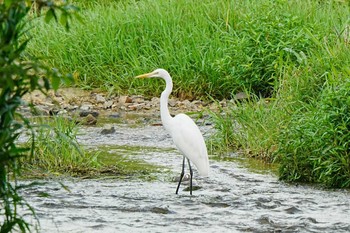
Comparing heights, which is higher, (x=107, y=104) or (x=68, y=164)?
(x=107, y=104)

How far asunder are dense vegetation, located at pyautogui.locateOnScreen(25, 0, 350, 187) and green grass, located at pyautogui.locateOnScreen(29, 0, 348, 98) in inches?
0.6

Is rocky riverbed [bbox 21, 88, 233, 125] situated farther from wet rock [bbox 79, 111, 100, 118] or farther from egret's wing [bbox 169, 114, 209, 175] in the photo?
egret's wing [bbox 169, 114, 209, 175]

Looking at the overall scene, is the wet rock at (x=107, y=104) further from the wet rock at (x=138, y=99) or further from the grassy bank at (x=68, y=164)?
the grassy bank at (x=68, y=164)

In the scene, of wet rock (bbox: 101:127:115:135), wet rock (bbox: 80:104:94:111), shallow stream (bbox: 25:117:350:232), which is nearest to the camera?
shallow stream (bbox: 25:117:350:232)

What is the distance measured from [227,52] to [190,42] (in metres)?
0.60

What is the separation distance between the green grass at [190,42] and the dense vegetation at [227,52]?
14mm

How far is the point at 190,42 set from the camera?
12492 millimetres

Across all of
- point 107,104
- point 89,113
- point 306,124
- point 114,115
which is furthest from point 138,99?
point 306,124

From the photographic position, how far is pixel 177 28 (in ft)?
42.1

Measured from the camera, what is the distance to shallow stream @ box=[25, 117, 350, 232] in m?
6.43

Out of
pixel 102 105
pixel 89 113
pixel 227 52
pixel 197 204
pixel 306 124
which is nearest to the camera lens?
pixel 197 204

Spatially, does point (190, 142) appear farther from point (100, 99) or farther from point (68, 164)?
point (100, 99)

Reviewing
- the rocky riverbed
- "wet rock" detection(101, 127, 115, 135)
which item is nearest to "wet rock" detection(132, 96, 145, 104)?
the rocky riverbed

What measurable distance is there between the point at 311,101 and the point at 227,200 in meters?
1.77
